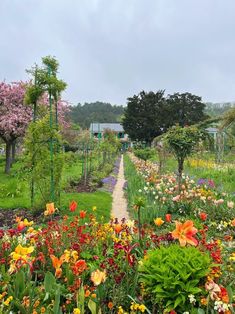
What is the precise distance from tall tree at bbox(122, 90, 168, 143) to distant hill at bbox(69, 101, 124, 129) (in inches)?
1100

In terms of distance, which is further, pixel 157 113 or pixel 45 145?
pixel 157 113

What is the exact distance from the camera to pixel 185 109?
5038 cm

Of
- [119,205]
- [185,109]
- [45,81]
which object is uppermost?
[185,109]

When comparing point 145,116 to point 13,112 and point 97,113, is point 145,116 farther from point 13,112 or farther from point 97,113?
point 97,113

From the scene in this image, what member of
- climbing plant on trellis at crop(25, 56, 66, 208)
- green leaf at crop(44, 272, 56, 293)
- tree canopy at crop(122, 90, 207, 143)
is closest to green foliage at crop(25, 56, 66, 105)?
climbing plant on trellis at crop(25, 56, 66, 208)

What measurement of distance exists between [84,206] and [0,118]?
8689 mm

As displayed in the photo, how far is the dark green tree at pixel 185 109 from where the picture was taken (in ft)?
163

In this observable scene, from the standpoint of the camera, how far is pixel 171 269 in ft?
9.15

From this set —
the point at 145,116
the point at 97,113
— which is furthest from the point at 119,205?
the point at 97,113

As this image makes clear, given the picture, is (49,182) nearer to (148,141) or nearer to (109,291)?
(109,291)

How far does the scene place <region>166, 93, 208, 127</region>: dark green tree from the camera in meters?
49.6

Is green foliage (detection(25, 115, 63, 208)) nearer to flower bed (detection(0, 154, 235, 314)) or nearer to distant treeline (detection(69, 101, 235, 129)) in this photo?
flower bed (detection(0, 154, 235, 314))

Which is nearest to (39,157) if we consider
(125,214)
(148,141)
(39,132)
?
(39,132)

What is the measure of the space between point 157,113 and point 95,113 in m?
43.8
